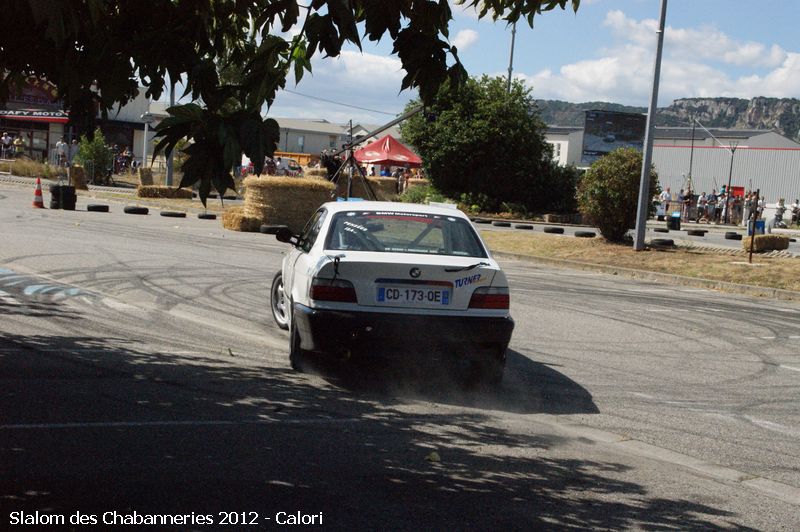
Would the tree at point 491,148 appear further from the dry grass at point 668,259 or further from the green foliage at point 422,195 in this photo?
the dry grass at point 668,259

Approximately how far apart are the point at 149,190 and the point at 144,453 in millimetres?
31686

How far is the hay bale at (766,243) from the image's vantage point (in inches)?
888

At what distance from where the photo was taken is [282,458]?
554 centimetres

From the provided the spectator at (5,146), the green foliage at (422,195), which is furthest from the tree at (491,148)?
the spectator at (5,146)

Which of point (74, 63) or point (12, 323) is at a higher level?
point (74, 63)

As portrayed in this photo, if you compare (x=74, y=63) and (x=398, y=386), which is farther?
(x=398, y=386)

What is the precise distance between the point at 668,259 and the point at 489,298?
14.1 m

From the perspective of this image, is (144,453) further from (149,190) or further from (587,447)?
(149,190)

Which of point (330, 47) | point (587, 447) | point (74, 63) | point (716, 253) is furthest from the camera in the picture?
point (716, 253)

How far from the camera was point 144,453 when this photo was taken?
5.47 m

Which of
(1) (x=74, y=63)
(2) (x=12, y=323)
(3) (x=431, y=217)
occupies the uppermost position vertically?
(1) (x=74, y=63)

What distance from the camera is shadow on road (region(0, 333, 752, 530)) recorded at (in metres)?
4.74

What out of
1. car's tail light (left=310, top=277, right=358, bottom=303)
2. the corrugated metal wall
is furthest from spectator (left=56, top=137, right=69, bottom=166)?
the corrugated metal wall

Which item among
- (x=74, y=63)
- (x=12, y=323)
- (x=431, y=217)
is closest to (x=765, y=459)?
(x=431, y=217)
